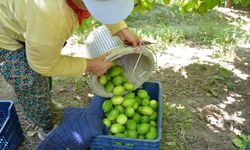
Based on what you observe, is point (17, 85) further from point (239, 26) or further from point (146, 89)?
point (239, 26)

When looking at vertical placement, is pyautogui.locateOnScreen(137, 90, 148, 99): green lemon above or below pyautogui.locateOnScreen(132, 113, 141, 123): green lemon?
above

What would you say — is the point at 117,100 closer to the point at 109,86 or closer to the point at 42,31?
the point at 109,86

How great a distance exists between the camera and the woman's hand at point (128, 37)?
2.56m

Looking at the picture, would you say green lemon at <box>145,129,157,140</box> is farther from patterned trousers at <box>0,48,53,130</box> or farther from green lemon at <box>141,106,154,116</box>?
patterned trousers at <box>0,48,53,130</box>

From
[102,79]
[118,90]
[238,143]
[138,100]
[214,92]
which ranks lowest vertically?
[238,143]

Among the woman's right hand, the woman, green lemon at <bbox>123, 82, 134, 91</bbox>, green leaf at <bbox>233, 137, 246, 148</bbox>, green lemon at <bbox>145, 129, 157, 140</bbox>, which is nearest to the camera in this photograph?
the woman

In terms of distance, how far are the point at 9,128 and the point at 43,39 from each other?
1.04 metres

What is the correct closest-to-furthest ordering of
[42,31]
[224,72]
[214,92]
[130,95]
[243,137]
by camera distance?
[42,31], [130,95], [243,137], [214,92], [224,72]

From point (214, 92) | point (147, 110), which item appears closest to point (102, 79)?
point (147, 110)

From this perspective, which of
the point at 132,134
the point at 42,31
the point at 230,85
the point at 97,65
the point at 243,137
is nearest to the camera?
the point at 42,31

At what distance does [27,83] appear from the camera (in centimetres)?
230

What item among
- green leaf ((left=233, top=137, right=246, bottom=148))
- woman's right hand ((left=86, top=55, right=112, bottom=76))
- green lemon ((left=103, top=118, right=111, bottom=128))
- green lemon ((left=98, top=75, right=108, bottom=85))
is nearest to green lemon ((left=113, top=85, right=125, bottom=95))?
green lemon ((left=98, top=75, right=108, bottom=85))

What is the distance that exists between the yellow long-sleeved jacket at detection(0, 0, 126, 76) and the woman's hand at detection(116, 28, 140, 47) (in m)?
0.59

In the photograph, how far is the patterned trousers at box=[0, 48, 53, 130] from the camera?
2.25 m
